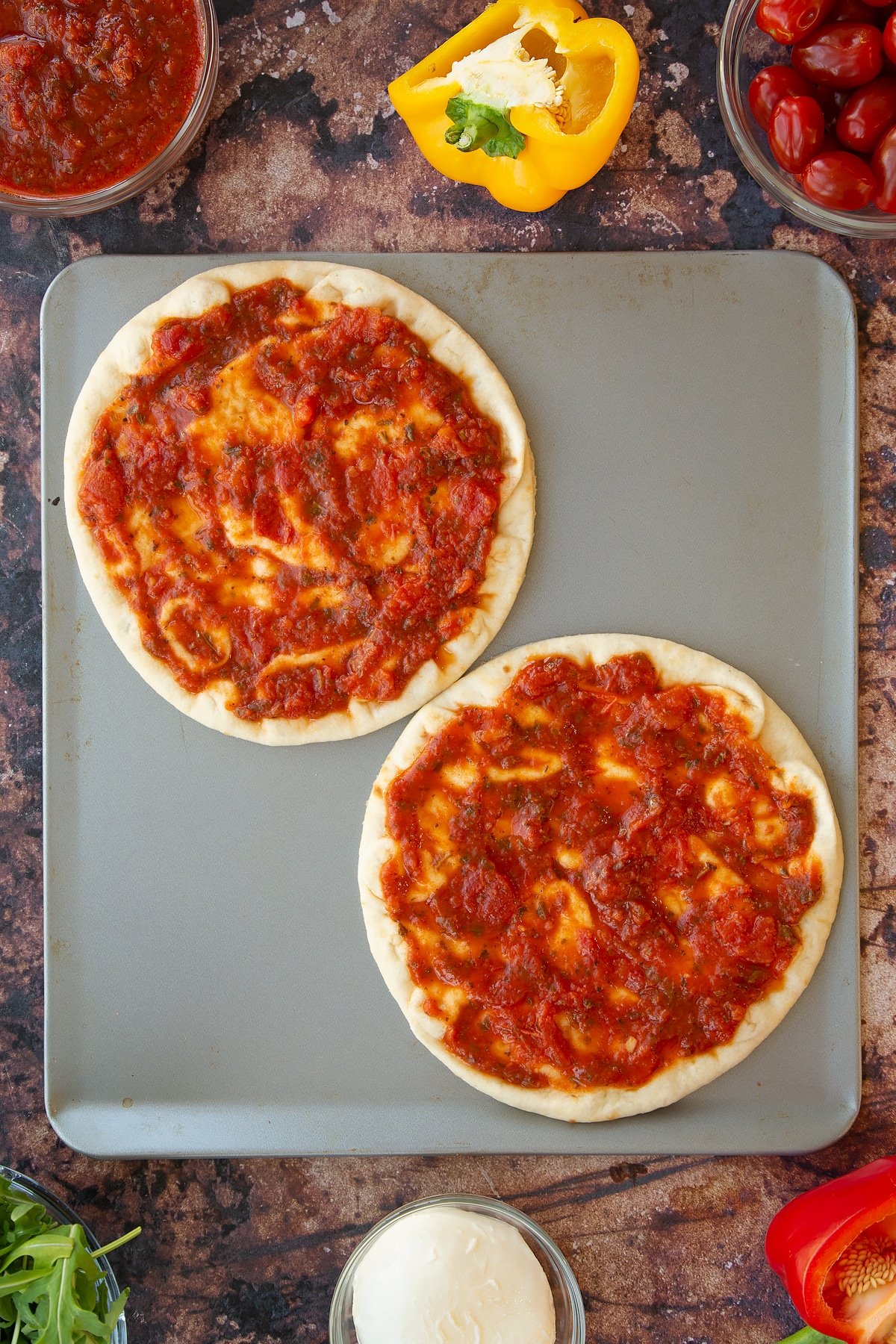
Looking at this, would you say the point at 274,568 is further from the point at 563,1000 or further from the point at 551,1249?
the point at 551,1249

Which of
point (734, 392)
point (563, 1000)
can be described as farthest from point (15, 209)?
point (563, 1000)

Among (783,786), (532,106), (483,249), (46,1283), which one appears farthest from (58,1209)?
(532,106)

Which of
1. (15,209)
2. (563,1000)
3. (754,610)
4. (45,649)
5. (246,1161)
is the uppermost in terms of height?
(15,209)

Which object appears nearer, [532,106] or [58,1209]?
[532,106]

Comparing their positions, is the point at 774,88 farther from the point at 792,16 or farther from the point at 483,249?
the point at 483,249

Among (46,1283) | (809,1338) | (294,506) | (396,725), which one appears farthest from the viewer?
(396,725)

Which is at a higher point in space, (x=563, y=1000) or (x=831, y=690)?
(x=831, y=690)
